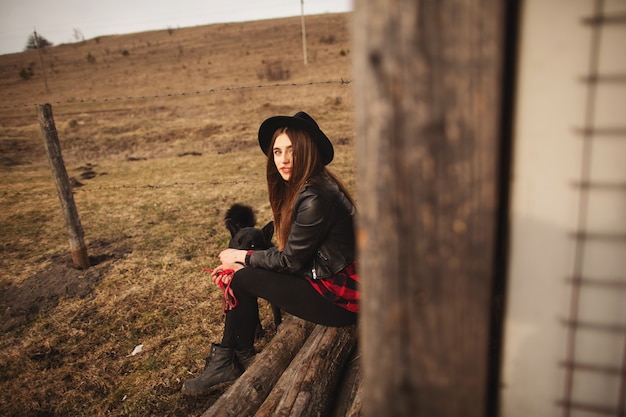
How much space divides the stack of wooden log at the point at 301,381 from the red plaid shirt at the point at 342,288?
0.23 m

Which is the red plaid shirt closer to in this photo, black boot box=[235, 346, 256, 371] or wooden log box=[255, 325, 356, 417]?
wooden log box=[255, 325, 356, 417]

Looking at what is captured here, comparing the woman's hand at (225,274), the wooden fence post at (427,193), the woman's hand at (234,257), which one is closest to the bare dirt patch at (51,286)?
the woman's hand at (225,274)

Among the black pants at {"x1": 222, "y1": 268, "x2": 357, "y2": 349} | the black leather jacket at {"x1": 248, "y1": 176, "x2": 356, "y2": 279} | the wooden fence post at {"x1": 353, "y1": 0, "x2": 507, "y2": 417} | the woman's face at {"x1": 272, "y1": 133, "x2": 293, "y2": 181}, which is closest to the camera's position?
the wooden fence post at {"x1": 353, "y1": 0, "x2": 507, "y2": 417}

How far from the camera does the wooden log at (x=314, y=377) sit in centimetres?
199

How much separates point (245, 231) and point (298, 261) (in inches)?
30.9

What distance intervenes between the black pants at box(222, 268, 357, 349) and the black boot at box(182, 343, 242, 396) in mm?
149

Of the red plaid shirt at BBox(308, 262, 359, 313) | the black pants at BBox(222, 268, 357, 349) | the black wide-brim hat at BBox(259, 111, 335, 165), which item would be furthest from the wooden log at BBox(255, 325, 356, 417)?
the black wide-brim hat at BBox(259, 111, 335, 165)

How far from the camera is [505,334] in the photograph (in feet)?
3.55

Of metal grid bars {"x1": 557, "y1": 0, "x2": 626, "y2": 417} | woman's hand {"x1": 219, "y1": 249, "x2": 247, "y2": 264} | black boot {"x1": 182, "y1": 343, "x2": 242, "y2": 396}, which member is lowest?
black boot {"x1": 182, "y1": 343, "x2": 242, "y2": 396}

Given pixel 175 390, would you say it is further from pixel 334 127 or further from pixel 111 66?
pixel 111 66

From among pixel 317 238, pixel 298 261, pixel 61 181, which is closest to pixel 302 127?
pixel 317 238

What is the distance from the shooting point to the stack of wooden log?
202 centimetres

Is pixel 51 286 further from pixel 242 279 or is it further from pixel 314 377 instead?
pixel 314 377

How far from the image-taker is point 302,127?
8.26ft
